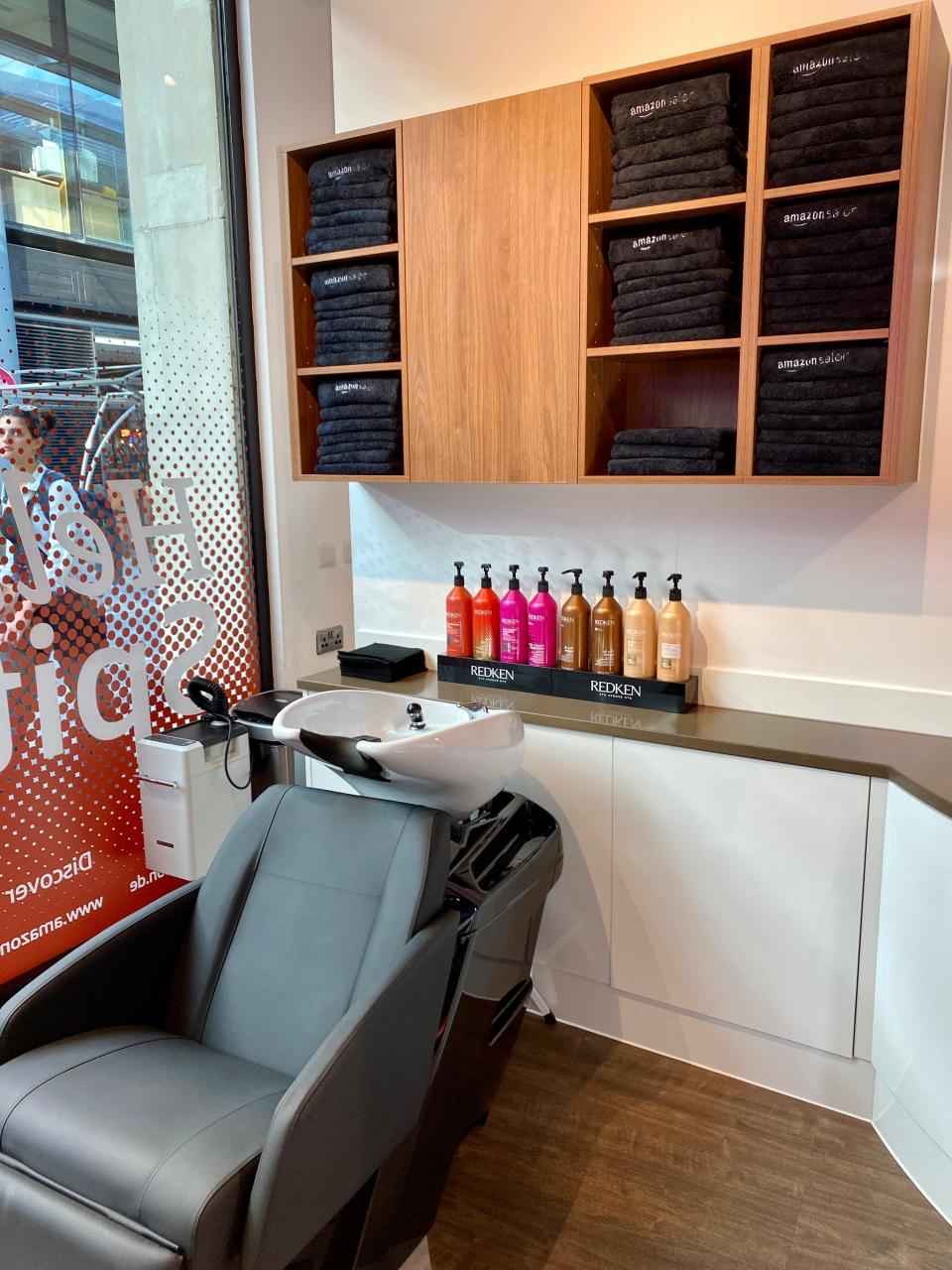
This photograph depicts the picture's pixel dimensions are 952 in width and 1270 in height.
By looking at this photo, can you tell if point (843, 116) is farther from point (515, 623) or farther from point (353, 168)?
point (515, 623)

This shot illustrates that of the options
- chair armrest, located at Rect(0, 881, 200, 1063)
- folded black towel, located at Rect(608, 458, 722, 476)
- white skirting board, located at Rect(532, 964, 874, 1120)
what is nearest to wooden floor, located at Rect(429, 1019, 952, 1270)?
white skirting board, located at Rect(532, 964, 874, 1120)

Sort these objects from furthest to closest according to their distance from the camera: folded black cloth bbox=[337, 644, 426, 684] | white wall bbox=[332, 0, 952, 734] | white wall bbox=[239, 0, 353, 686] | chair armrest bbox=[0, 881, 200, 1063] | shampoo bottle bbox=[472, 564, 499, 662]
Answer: white wall bbox=[239, 0, 353, 686], folded black cloth bbox=[337, 644, 426, 684], shampoo bottle bbox=[472, 564, 499, 662], white wall bbox=[332, 0, 952, 734], chair armrest bbox=[0, 881, 200, 1063]

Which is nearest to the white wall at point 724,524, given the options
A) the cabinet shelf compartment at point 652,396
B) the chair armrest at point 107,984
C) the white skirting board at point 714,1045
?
the cabinet shelf compartment at point 652,396

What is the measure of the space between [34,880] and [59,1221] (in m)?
1.37

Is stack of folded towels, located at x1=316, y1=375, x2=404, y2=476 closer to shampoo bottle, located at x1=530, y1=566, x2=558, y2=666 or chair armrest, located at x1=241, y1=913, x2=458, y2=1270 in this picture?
shampoo bottle, located at x1=530, y1=566, x2=558, y2=666

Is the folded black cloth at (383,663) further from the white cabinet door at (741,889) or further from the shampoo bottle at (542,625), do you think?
the white cabinet door at (741,889)

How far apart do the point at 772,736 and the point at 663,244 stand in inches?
44.6

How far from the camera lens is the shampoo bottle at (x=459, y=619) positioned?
2.66 metres

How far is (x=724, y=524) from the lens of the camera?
92.2 inches

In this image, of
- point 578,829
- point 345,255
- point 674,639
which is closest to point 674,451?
point 674,639

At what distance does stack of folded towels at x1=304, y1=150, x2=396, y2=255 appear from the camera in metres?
2.43

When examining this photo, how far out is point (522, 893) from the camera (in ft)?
6.34

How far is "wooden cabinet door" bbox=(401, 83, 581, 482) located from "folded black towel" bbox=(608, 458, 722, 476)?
119 millimetres

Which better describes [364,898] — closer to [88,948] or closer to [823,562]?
[88,948]
